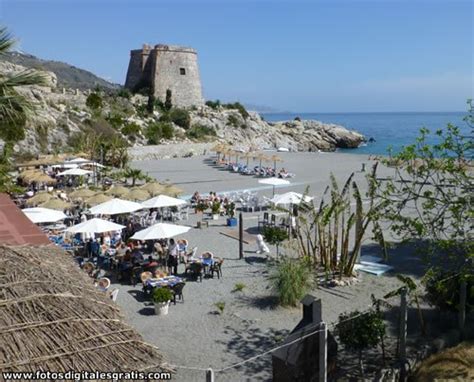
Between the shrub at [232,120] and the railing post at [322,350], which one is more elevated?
the shrub at [232,120]

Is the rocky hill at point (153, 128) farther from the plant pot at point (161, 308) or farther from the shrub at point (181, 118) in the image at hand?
the plant pot at point (161, 308)

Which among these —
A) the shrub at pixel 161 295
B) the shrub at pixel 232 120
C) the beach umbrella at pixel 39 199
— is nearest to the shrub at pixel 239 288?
the shrub at pixel 161 295

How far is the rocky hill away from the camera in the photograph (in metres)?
41.1

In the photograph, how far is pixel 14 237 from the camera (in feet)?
22.1

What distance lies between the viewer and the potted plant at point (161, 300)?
32.7 ft

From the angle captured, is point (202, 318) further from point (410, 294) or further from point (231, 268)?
point (410, 294)

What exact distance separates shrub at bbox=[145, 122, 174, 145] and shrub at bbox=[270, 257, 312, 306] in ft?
127

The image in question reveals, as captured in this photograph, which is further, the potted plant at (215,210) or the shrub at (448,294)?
the potted plant at (215,210)

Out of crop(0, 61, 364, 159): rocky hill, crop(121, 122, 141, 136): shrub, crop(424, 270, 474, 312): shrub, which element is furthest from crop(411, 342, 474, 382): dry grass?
crop(121, 122, 141, 136): shrub

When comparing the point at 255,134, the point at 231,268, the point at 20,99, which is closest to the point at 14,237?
the point at 20,99

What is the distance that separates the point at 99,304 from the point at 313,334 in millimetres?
2816

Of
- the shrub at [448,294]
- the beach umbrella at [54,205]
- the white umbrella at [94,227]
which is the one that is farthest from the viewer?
the beach umbrella at [54,205]

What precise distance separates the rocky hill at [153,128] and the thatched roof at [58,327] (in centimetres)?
2490

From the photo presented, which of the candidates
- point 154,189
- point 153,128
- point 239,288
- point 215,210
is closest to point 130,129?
point 153,128
